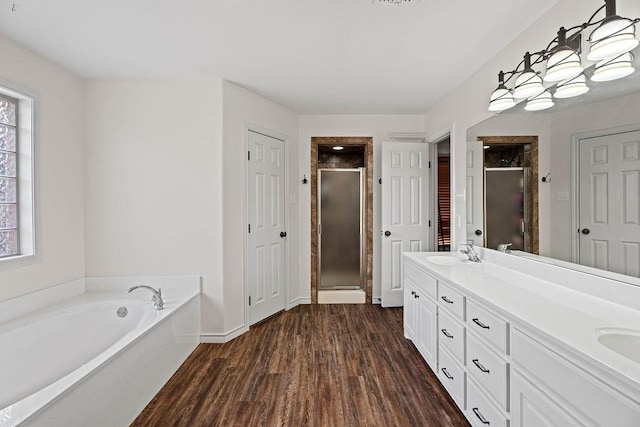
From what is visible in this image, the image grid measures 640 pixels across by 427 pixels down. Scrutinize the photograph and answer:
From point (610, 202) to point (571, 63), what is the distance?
0.74m

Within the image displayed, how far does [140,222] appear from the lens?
2.78 meters

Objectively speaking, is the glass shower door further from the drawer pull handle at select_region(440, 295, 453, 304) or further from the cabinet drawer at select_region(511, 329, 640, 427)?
the cabinet drawer at select_region(511, 329, 640, 427)

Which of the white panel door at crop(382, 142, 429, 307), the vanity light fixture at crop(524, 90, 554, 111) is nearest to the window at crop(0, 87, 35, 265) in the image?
the white panel door at crop(382, 142, 429, 307)

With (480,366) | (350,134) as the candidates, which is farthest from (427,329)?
(350,134)

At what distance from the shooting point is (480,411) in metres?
1.52

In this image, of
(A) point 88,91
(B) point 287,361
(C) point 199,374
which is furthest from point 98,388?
(A) point 88,91

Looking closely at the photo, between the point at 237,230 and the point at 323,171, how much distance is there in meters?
1.87

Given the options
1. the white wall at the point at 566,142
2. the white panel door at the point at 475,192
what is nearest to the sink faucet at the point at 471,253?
the white panel door at the point at 475,192

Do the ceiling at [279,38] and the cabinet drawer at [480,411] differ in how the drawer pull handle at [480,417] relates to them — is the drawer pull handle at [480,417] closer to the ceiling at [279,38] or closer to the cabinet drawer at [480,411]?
the cabinet drawer at [480,411]

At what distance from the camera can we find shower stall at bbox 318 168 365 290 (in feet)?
14.4

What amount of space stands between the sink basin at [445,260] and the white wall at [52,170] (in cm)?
312

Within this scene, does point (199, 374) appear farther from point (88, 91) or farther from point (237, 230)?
point (88, 91)

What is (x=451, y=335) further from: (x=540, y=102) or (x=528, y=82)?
(x=528, y=82)

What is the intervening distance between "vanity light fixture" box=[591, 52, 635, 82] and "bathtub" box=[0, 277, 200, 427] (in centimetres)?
282
